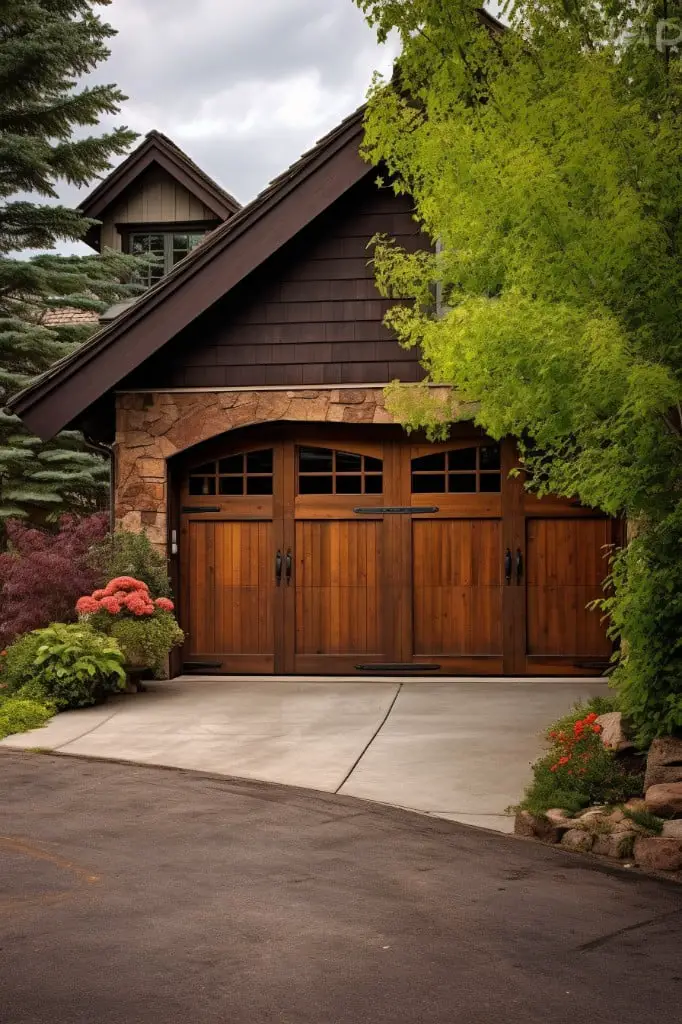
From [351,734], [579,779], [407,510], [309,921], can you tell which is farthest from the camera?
[407,510]

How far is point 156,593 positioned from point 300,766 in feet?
14.9

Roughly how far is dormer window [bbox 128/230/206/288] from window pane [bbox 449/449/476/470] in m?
7.31

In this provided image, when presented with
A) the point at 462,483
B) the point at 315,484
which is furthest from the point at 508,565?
the point at 315,484

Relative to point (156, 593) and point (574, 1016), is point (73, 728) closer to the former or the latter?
point (156, 593)

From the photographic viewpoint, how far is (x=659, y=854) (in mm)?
5969

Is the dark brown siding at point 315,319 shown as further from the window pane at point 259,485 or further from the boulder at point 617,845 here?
the boulder at point 617,845

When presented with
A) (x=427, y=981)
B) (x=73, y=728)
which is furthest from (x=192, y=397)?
(x=427, y=981)

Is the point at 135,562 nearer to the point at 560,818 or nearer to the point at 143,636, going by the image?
the point at 143,636

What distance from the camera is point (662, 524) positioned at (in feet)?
22.7

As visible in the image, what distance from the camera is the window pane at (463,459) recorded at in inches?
509

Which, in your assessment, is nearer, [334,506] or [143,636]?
[143,636]

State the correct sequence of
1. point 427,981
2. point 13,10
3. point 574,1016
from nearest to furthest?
point 574,1016 → point 427,981 → point 13,10

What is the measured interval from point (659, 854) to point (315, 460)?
771 cm

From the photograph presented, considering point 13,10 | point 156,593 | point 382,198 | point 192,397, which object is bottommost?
point 156,593
